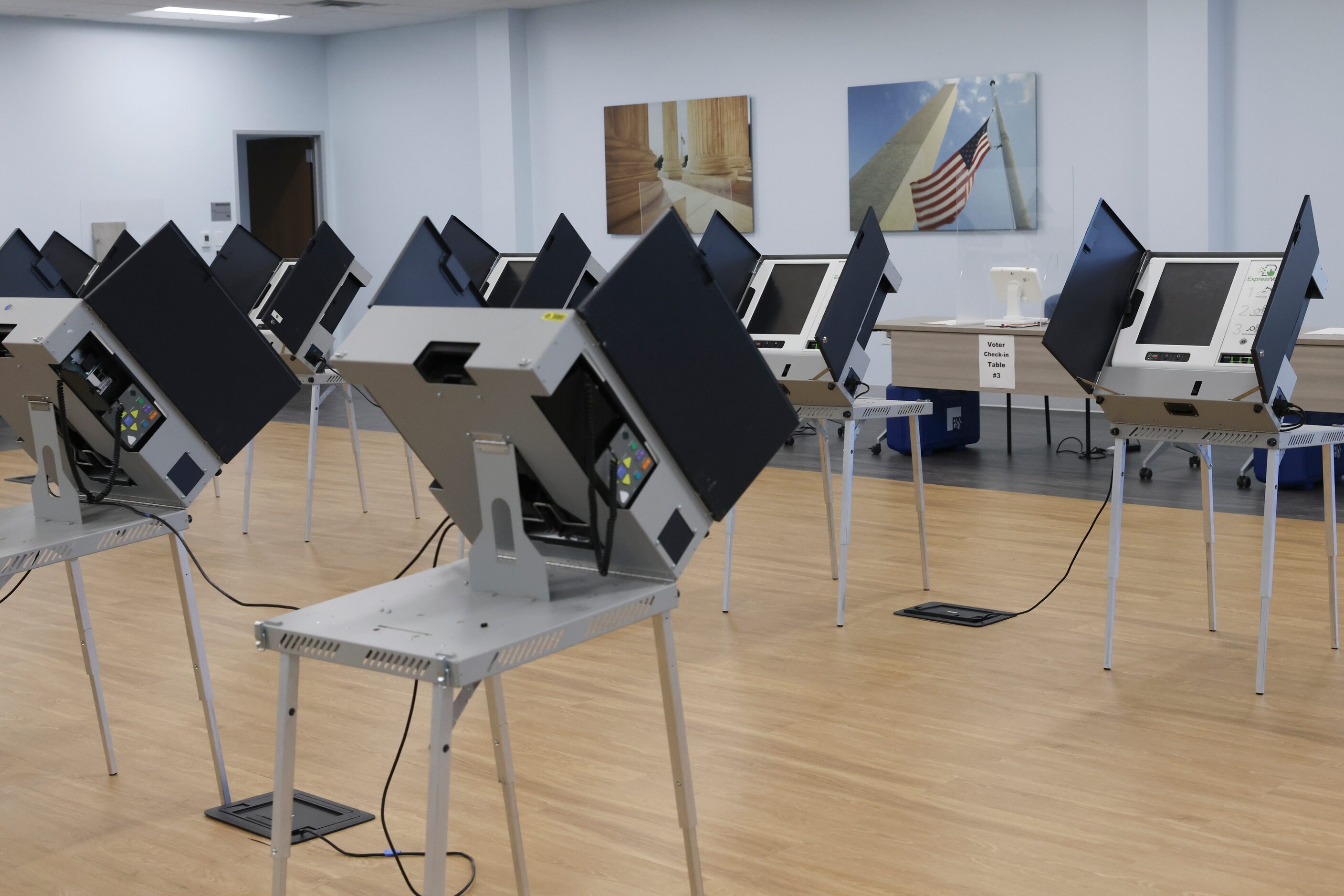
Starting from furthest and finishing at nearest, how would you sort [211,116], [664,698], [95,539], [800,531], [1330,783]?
[211,116]
[800,531]
[1330,783]
[95,539]
[664,698]

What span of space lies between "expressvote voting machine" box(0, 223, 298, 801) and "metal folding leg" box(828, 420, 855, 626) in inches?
75.3

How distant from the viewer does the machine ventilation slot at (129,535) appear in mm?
2852

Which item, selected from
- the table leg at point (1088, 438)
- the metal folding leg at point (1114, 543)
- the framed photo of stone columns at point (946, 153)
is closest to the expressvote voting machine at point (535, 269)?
the metal folding leg at point (1114, 543)

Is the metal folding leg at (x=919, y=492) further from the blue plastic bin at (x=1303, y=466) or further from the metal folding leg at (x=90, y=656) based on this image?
the metal folding leg at (x=90, y=656)

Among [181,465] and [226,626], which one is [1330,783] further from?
[226,626]

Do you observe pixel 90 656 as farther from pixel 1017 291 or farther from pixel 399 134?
pixel 399 134

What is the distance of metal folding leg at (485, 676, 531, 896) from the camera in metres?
2.50

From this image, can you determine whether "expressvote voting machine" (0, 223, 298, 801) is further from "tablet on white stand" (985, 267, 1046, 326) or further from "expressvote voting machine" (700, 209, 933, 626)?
"tablet on white stand" (985, 267, 1046, 326)

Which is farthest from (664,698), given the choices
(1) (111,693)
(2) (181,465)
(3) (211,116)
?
(3) (211,116)

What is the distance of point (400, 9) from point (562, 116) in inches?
59.1

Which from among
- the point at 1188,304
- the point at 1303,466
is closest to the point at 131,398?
the point at 1188,304

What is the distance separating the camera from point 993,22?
8.88 meters

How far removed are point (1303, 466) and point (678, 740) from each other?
492 cm

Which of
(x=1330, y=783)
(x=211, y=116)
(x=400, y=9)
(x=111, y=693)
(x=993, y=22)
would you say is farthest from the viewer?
(x=211, y=116)
